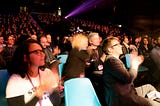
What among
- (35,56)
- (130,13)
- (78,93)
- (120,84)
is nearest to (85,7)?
(130,13)

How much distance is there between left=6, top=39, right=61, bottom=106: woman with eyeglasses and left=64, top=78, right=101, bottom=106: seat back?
263 millimetres

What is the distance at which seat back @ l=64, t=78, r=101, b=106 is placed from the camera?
2627 millimetres

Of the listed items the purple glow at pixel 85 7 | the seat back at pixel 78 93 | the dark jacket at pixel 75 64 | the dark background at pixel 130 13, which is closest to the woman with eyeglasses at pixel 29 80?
the seat back at pixel 78 93

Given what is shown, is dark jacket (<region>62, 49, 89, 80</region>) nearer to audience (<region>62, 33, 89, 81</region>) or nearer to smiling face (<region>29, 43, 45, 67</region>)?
audience (<region>62, 33, 89, 81</region>)

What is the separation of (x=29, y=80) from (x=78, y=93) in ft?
2.06

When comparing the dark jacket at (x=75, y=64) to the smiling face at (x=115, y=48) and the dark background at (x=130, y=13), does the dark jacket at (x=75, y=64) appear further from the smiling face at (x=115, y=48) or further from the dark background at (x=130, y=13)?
the dark background at (x=130, y=13)

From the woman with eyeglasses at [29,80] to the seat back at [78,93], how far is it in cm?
26

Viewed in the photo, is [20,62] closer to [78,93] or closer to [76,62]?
[78,93]

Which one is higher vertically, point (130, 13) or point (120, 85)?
point (130, 13)

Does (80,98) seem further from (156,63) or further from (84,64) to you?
(156,63)

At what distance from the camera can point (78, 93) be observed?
272 centimetres

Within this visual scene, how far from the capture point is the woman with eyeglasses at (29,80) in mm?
2174

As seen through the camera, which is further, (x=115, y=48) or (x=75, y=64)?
(x=75, y=64)

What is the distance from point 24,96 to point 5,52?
4.13m
